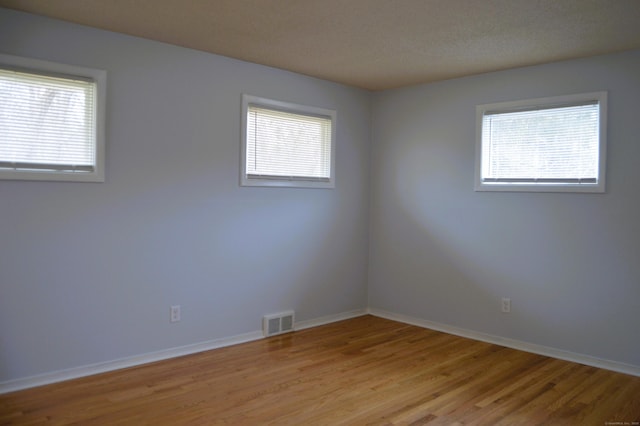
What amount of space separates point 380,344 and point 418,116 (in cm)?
229

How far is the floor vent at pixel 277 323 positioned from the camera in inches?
176

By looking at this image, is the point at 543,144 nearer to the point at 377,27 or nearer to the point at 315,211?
the point at 377,27

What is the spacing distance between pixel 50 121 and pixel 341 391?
264 centimetres

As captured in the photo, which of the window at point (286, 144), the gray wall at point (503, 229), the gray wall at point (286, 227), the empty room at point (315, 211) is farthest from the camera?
the window at point (286, 144)

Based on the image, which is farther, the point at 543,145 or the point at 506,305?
the point at 506,305

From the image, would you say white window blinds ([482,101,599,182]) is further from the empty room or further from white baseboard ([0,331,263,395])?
white baseboard ([0,331,263,395])

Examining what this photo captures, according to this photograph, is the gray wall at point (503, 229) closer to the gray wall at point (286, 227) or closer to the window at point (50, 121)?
the gray wall at point (286, 227)

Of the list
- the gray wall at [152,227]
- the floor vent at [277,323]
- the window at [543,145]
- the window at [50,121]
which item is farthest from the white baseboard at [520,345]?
the window at [50,121]

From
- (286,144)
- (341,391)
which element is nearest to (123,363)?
(341,391)

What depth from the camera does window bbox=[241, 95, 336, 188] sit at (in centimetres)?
436

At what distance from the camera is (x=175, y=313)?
391 cm

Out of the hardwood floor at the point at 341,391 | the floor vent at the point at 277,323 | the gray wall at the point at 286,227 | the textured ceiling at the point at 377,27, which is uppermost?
the textured ceiling at the point at 377,27

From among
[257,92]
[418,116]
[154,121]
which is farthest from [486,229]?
[154,121]

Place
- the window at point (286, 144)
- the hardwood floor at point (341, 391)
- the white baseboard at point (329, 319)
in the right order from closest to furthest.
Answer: the hardwood floor at point (341, 391)
the window at point (286, 144)
the white baseboard at point (329, 319)
